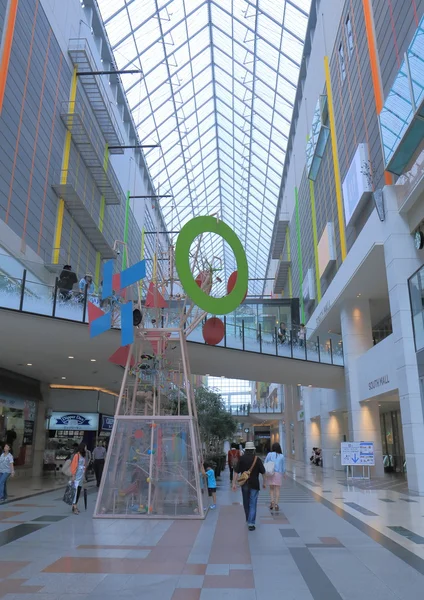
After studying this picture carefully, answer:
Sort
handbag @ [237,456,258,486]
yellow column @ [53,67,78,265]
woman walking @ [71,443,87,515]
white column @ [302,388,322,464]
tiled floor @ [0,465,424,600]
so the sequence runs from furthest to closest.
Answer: white column @ [302,388,322,464]
yellow column @ [53,67,78,265]
woman walking @ [71,443,87,515]
handbag @ [237,456,258,486]
tiled floor @ [0,465,424,600]

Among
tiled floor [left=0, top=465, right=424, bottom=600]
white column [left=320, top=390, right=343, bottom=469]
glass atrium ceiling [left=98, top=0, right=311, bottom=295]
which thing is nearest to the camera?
tiled floor [left=0, top=465, right=424, bottom=600]

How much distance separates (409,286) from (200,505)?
997cm

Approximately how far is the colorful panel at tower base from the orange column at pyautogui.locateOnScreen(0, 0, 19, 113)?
14017 millimetres

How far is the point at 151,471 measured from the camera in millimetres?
9773

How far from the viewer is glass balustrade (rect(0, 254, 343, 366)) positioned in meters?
13.9

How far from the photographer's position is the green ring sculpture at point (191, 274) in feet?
32.7

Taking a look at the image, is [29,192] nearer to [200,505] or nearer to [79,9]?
[79,9]

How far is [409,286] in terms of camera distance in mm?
15547

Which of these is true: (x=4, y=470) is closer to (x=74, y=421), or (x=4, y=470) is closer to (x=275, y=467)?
(x=275, y=467)

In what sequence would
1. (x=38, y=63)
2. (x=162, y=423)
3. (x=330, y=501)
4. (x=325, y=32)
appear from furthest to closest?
(x=325, y=32) → (x=38, y=63) → (x=330, y=501) → (x=162, y=423)

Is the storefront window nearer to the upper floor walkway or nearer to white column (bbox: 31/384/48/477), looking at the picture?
white column (bbox: 31/384/48/477)

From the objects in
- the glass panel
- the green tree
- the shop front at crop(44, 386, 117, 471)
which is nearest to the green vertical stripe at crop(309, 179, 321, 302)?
the green tree

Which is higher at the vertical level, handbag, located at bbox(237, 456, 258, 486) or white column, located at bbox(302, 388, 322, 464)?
white column, located at bbox(302, 388, 322, 464)

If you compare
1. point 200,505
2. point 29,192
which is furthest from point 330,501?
point 29,192
